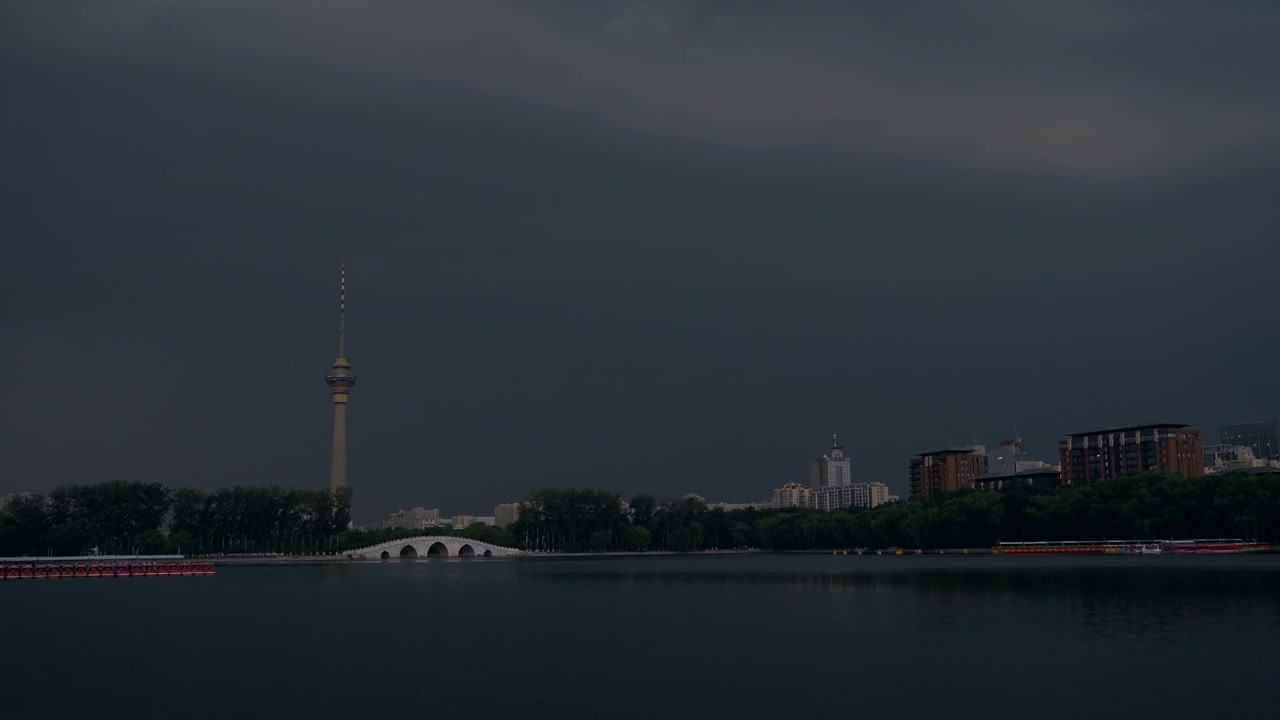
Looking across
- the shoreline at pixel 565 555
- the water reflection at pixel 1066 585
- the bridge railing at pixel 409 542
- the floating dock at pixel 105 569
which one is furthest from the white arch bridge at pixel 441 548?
the water reflection at pixel 1066 585

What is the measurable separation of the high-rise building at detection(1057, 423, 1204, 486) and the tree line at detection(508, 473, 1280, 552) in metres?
28.4

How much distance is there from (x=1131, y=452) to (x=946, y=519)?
47996 millimetres

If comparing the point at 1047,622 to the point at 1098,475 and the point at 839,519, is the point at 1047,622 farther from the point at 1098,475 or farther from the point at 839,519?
the point at 1098,475

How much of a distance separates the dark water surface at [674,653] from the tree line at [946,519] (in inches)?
1986

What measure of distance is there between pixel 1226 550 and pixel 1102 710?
90212 mm

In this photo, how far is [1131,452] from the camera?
6516 inches

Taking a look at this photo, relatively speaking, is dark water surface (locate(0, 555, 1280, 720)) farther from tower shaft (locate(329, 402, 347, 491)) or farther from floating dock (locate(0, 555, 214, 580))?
tower shaft (locate(329, 402, 347, 491))

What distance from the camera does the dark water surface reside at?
25562 mm

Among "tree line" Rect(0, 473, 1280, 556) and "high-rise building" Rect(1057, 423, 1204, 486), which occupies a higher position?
"high-rise building" Rect(1057, 423, 1204, 486)

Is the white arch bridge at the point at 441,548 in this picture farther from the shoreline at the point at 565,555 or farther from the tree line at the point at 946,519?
the tree line at the point at 946,519

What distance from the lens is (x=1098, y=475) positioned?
562 feet

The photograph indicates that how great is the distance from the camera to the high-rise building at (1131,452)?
524 ft

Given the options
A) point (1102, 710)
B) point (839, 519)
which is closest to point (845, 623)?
point (1102, 710)

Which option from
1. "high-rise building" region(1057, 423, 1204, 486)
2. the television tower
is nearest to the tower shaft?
the television tower
